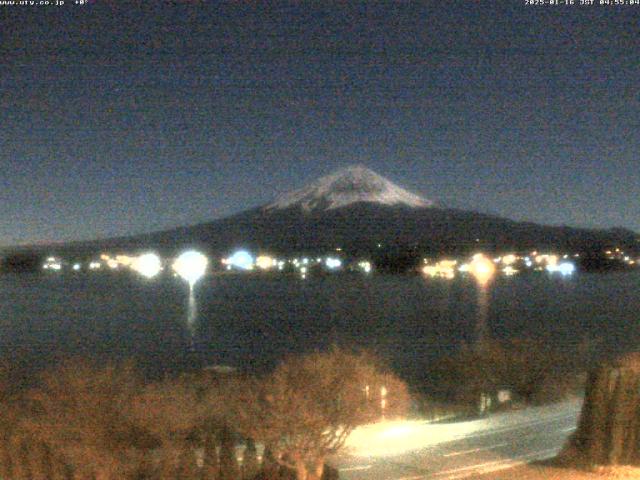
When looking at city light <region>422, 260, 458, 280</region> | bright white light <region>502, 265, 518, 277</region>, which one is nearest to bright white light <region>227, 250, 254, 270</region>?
city light <region>422, 260, 458, 280</region>

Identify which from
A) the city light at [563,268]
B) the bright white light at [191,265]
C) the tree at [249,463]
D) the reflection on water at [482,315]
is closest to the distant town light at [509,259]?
the city light at [563,268]

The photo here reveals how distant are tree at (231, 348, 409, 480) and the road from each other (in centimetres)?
87

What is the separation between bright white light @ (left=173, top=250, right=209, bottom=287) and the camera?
305 ft

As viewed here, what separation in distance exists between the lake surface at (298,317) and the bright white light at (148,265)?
44.5 feet

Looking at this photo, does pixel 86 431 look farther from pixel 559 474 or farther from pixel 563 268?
pixel 563 268

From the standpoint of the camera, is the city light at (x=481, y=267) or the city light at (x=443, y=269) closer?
the city light at (x=443, y=269)

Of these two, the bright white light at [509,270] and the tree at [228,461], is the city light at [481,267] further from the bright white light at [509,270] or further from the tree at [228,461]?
the tree at [228,461]

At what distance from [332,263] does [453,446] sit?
235 ft

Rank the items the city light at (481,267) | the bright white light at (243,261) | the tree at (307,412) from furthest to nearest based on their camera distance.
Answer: the bright white light at (243,261)
the city light at (481,267)
the tree at (307,412)

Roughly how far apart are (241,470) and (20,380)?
12.3 metres

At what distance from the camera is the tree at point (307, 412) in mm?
8891

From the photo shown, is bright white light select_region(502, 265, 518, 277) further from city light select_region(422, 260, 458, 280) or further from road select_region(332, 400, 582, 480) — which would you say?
road select_region(332, 400, 582, 480)

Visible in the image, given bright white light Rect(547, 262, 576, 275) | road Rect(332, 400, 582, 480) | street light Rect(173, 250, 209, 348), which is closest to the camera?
road Rect(332, 400, 582, 480)

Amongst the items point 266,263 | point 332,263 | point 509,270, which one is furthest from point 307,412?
point 509,270
